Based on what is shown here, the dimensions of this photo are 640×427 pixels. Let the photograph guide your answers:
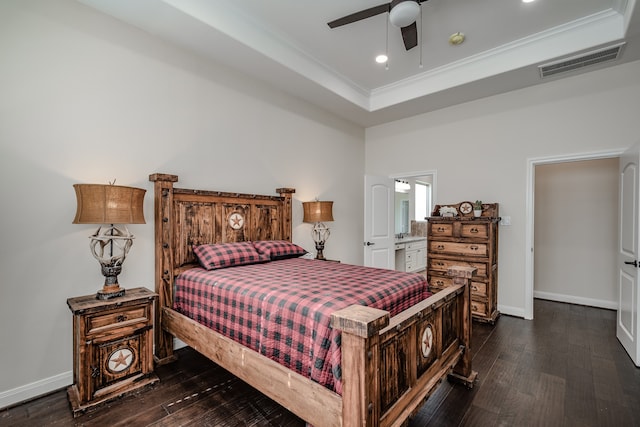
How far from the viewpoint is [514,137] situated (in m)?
3.97

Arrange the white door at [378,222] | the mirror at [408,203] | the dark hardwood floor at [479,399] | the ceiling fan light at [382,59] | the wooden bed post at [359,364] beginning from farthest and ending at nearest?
the mirror at [408,203] → the white door at [378,222] → the ceiling fan light at [382,59] → the dark hardwood floor at [479,399] → the wooden bed post at [359,364]

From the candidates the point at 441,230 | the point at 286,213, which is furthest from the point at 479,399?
the point at 286,213

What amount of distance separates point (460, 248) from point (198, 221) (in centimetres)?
322

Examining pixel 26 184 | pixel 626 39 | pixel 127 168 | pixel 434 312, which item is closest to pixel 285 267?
pixel 434 312

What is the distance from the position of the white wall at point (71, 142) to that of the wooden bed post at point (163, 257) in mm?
140

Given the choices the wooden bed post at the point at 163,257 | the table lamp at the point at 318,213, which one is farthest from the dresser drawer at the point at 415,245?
the wooden bed post at the point at 163,257

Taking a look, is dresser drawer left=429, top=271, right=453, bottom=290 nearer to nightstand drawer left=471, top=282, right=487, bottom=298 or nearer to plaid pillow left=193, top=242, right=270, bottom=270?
nightstand drawer left=471, top=282, right=487, bottom=298

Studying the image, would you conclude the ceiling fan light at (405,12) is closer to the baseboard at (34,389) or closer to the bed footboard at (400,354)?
the bed footboard at (400,354)

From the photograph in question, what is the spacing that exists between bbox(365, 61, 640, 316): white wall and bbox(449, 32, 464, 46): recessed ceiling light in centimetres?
125

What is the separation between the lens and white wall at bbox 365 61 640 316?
11.1ft

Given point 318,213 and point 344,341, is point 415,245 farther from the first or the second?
point 344,341

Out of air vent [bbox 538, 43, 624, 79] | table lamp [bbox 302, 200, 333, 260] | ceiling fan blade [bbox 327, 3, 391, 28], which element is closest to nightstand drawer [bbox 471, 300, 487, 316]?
table lamp [bbox 302, 200, 333, 260]

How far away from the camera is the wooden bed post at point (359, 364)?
1182 millimetres

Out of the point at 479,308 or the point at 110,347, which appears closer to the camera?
the point at 110,347
